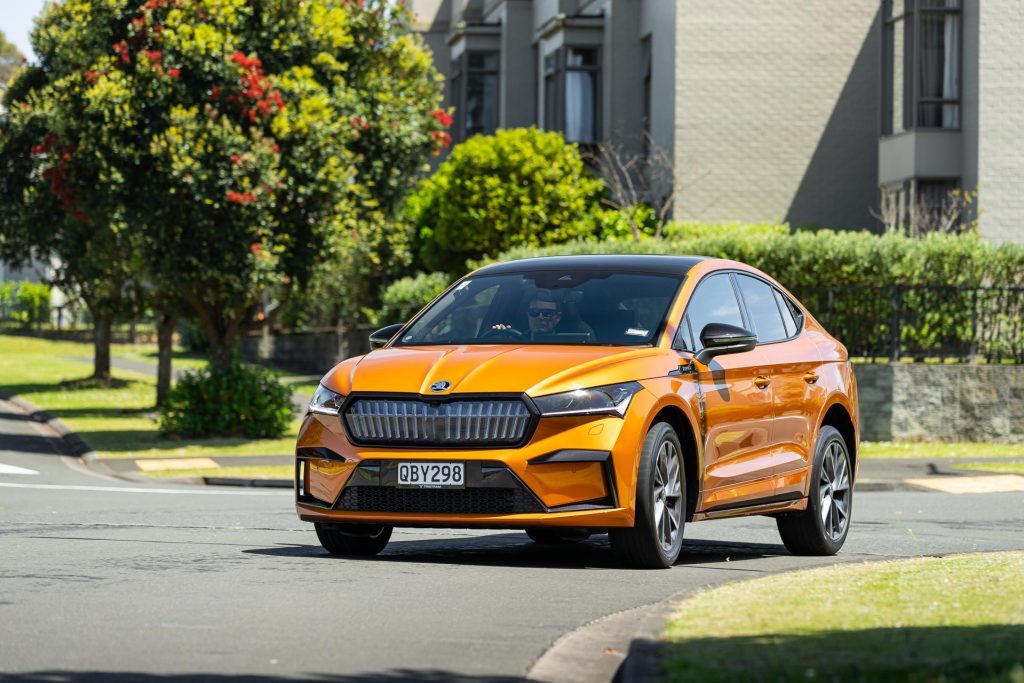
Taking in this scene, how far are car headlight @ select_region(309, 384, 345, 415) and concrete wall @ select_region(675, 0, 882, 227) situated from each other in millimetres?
25478

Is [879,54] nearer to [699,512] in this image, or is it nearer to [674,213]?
[674,213]

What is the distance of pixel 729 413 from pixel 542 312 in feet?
3.97

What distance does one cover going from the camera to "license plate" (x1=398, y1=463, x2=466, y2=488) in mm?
9547

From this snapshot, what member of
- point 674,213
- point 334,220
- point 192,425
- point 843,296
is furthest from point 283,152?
point 674,213

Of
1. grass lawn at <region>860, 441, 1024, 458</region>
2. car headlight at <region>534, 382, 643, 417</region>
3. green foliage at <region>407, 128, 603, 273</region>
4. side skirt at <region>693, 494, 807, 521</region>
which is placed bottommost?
grass lawn at <region>860, 441, 1024, 458</region>

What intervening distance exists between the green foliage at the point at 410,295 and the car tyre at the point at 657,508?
82.4 feet

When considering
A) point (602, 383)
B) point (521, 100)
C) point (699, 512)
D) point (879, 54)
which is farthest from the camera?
point (521, 100)

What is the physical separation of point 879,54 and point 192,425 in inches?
645

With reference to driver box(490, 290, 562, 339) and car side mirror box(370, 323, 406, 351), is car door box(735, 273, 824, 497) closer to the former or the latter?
driver box(490, 290, 562, 339)

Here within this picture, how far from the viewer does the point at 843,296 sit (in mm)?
24922

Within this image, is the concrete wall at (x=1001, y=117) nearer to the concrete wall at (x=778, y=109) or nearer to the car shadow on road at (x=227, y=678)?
the concrete wall at (x=778, y=109)

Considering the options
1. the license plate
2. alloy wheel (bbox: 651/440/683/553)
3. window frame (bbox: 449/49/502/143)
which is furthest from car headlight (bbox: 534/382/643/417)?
Result: window frame (bbox: 449/49/502/143)

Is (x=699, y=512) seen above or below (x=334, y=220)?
below

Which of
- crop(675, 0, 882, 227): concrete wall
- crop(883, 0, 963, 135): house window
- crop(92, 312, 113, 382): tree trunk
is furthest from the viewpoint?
crop(92, 312, 113, 382): tree trunk
